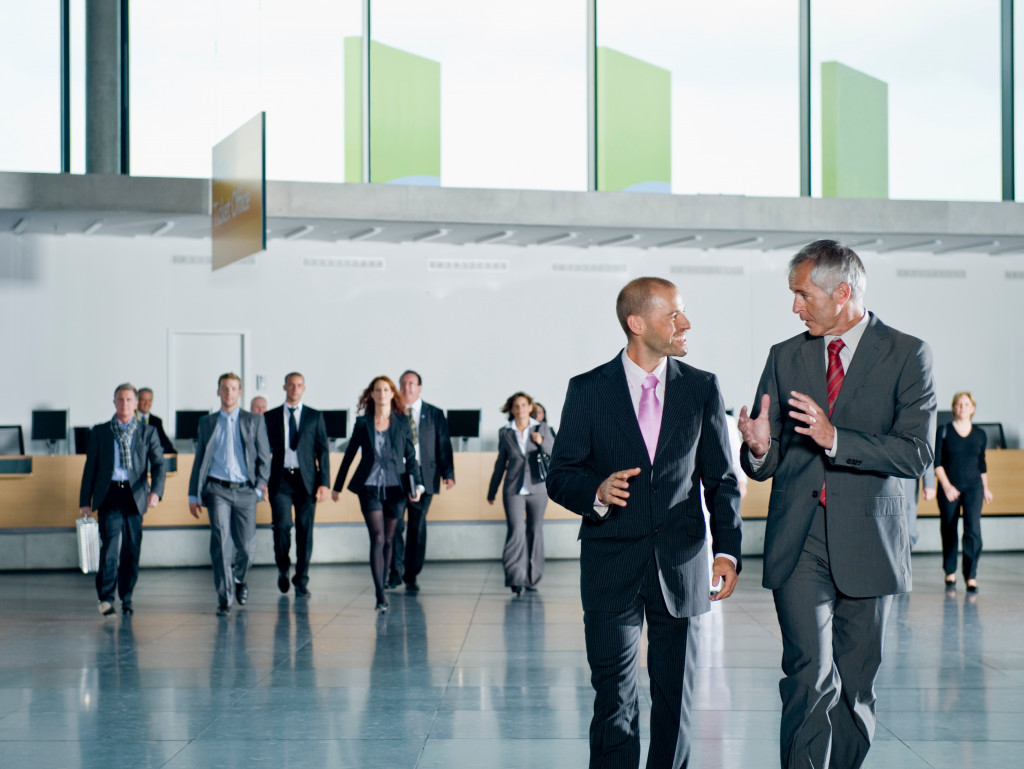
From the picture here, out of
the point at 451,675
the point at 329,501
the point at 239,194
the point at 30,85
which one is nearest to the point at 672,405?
the point at 451,675

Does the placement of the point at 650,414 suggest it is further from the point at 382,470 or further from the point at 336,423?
the point at 336,423

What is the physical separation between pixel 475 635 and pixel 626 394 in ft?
15.2

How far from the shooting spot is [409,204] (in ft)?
41.1

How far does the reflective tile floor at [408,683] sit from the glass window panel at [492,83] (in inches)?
262

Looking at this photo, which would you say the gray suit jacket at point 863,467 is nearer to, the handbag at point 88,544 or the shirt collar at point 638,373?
the shirt collar at point 638,373

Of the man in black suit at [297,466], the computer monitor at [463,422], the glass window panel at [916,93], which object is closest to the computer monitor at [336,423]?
the computer monitor at [463,422]

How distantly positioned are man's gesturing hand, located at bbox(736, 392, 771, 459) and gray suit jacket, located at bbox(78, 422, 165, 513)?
6512 millimetres

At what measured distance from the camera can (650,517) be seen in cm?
341

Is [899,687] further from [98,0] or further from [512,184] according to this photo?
[98,0]

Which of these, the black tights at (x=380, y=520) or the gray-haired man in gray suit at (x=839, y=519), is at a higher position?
the gray-haired man in gray suit at (x=839, y=519)

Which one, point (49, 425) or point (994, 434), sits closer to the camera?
point (49, 425)

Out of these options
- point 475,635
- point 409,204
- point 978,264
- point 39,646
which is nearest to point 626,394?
point 475,635

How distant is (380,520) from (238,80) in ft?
25.1

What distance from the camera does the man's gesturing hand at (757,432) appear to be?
11.3 ft
